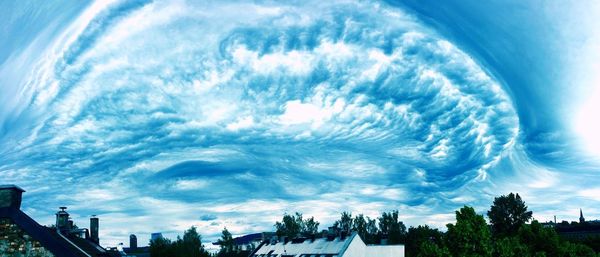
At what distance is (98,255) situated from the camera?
38500mm

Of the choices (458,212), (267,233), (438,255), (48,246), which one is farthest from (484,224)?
(267,233)

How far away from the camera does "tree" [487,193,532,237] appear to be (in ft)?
422

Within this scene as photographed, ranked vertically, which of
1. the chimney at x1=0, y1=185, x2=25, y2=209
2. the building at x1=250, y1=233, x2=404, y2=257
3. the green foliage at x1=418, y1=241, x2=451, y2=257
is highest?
the chimney at x1=0, y1=185, x2=25, y2=209

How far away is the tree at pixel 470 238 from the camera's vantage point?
31891 mm

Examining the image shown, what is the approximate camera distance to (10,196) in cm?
2936

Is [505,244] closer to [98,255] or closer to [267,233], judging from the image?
[98,255]

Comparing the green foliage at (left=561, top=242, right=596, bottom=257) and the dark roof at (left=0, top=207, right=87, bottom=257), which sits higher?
the dark roof at (left=0, top=207, right=87, bottom=257)

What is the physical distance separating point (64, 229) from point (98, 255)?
8.98 metres

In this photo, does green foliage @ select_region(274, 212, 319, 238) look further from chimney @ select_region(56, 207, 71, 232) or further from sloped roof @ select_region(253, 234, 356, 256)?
chimney @ select_region(56, 207, 71, 232)

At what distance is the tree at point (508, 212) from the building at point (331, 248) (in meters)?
49.4

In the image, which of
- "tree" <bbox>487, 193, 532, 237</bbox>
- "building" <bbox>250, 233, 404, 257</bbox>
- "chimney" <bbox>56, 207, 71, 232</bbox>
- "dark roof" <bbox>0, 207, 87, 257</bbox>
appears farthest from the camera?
"tree" <bbox>487, 193, 532, 237</bbox>

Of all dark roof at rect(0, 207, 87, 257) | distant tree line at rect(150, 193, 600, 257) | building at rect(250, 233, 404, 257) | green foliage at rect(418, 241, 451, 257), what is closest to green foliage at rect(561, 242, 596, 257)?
distant tree line at rect(150, 193, 600, 257)

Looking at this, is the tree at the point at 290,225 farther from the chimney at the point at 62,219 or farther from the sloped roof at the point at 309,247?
the chimney at the point at 62,219

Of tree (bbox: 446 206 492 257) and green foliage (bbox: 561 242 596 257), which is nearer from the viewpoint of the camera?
tree (bbox: 446 206 492 257)
